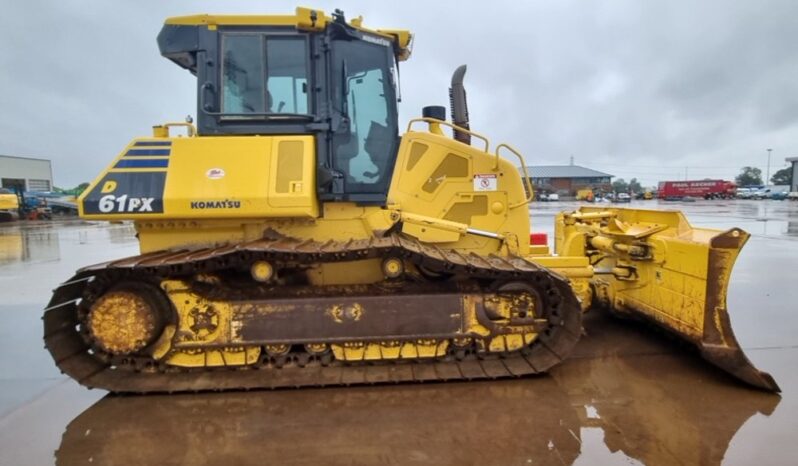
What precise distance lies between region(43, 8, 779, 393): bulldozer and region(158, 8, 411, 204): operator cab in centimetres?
1

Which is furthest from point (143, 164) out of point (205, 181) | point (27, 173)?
point (27, 173)

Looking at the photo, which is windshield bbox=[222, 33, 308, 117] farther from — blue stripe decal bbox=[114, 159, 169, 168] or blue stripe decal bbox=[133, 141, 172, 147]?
blue stripe decal bbox=[114, 159, 169, 168]

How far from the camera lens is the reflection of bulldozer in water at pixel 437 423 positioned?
9.40 feet

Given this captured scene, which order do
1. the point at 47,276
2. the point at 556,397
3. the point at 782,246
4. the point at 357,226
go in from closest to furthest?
the point at 556,397, the point at 357,226, the point at 47,276, the point at 782,246

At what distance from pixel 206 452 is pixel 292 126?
2.69m

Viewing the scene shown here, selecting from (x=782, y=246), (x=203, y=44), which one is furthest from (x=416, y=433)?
(x=782, y=246)

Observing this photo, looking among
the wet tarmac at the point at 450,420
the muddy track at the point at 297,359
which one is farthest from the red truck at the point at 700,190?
the muddy track at the point at 297,359

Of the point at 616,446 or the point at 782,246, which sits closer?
the point at 616,446

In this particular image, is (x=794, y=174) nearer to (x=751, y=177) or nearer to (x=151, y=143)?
(x=751, y=177)

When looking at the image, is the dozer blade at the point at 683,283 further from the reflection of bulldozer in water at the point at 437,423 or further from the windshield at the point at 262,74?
the windshield at the point at 262,74

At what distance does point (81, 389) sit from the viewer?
3.98 metres

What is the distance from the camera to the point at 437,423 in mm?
3207

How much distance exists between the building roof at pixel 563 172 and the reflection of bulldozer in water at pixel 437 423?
7423cm

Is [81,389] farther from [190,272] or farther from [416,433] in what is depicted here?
[416,433]
